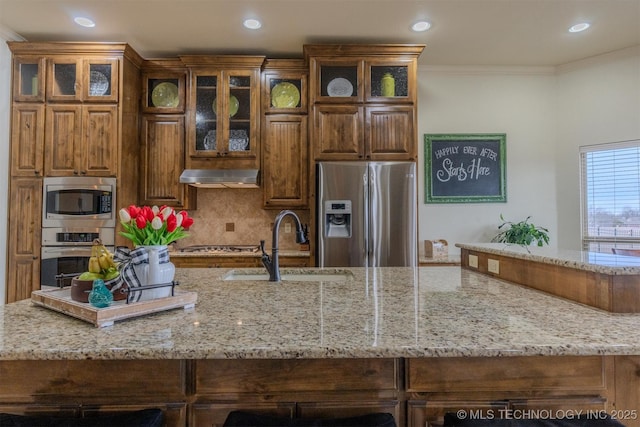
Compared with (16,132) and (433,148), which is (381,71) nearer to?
(433,148)

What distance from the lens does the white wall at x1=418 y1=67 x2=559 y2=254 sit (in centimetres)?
375

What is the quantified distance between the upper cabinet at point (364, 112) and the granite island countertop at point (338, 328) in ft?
6.27

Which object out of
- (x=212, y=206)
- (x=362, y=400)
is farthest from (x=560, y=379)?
(x=212, y=206)

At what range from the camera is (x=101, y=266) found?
112 cm

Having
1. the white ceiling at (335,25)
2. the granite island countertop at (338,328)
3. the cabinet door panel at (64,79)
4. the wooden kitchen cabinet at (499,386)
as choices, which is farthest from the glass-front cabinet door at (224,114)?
the wooden kitchen cabinet at (499,386)

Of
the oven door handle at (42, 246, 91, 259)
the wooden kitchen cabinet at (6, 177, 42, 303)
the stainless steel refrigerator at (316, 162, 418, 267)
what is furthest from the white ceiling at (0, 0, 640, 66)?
the oven door handle at (42, 246, 91, 259)

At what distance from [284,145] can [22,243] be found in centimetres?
253

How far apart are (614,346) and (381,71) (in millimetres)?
2889

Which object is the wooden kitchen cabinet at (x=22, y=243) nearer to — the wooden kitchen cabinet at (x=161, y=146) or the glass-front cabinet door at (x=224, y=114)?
the wooden kitchen cabinet at (x=161, y=146)

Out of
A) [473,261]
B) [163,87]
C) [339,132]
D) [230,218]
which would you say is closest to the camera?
[473,261]

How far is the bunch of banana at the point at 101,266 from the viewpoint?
1.10m

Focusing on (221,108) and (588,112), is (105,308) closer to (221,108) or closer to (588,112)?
(221,108)

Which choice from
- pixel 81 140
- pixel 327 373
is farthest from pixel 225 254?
pixel 327 373

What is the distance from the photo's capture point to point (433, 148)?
3732 mm
